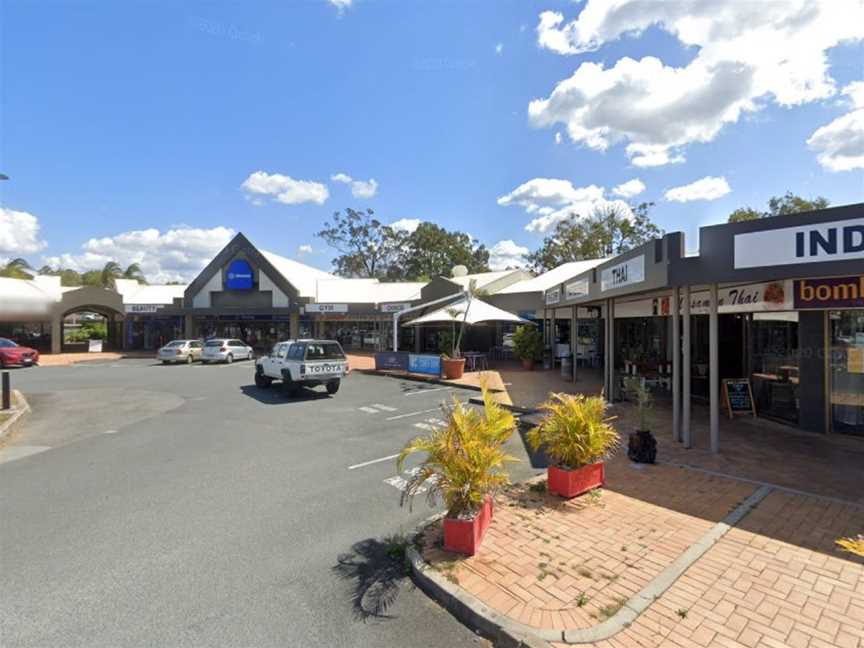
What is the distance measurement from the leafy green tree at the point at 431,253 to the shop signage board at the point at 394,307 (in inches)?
929

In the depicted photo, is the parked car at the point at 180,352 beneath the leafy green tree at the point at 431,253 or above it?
beneath

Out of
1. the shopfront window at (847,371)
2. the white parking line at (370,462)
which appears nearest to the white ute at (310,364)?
the white parking line at (370,462)

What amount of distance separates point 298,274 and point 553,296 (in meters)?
26.8

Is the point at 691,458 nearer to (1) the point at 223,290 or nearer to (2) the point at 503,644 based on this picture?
(2) the point at 503,644

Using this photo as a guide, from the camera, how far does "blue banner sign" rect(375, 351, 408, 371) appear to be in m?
21.6

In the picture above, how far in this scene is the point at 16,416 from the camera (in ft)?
38.0

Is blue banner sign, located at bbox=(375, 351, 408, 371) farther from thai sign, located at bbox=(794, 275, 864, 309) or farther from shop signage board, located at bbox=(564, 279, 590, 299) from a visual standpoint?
thai sign, located at bbox=(794, 275, 864, 309)

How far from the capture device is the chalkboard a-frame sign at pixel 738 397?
10.6 metres

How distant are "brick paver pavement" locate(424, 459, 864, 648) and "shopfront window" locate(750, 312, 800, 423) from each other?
193 inches

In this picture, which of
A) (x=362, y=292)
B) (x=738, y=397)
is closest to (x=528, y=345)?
(x=738, y=397)

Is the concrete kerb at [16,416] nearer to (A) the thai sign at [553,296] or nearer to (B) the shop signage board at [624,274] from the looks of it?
(B) the shop signage board at [624,274]

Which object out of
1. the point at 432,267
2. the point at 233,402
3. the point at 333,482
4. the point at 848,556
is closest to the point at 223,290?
the point at 233,402

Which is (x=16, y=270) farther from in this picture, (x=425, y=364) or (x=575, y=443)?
(x=575, y=443)

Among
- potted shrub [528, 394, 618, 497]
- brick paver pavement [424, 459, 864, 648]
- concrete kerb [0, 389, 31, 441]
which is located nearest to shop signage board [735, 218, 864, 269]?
brick paver pavement [424, 459, 864, 648]
